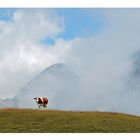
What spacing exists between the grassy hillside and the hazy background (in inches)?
9.0

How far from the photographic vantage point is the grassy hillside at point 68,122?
20.2m

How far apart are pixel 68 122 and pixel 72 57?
76.8 inches

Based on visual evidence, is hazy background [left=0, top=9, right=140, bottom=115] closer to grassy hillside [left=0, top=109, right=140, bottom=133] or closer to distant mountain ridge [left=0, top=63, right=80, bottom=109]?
distant mountain ridge [left=0, top=63, right=80, bottom=109]

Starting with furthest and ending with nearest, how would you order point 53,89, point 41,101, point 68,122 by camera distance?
point 53,89, point 68,122, point 41,101

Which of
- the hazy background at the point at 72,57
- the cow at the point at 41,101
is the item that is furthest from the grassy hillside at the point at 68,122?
the cow at the point at 41,101

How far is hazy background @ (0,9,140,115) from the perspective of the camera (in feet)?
66.9

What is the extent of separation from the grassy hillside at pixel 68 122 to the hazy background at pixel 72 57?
23 cm

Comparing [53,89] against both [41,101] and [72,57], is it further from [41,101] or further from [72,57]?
[72,57]

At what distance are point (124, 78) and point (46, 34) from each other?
106 inches

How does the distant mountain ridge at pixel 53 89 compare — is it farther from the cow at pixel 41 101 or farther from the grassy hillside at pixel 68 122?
the grassy hillside at pixel 68 122

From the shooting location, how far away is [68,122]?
20.5m

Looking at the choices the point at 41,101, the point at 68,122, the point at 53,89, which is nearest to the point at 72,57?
the point at 53,89

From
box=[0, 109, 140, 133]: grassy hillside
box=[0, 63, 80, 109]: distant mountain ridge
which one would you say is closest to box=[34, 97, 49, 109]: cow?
box=[0, 63, 80, 109]: distant mountain ridge
